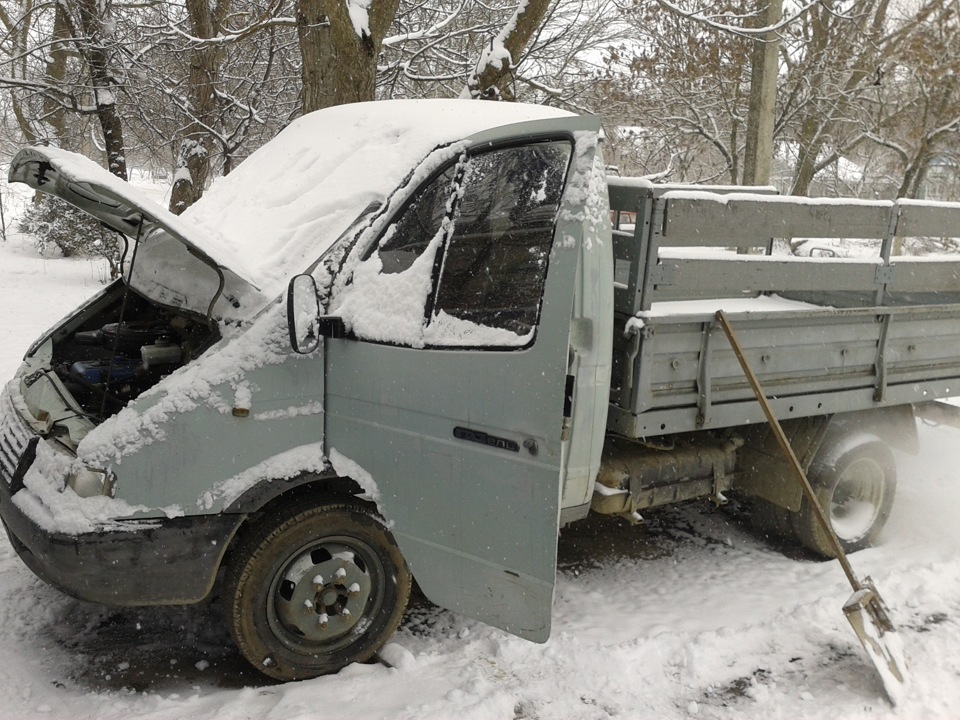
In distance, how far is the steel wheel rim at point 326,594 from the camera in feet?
11.0

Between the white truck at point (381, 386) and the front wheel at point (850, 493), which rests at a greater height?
the white truck at point (381, 386)

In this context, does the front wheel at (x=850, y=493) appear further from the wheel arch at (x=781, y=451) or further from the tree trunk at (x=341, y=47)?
the tree trunk at (x=341, y=47)

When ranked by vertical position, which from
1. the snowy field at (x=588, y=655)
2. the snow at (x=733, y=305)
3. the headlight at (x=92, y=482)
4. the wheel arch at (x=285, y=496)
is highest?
the snow at (x=733, y=305)

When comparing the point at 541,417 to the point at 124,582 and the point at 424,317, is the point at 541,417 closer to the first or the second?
the point at 424,317

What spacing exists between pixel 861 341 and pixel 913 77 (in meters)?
13.4

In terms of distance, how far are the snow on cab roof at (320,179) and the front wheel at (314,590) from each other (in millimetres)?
993

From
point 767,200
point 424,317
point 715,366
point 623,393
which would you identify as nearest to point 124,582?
point 424,317

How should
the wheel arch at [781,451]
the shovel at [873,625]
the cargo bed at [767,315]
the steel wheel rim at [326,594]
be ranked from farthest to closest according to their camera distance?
1. the wheel arch at [781,451]
2. the cargo bed at [767,315]
3. the shovel at [873,625]
4. the steel wheel rim at [326,594]

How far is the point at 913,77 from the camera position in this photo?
1512 centimetres

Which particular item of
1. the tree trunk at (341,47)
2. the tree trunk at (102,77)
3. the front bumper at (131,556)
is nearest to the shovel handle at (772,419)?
the front bumper at (131,556)

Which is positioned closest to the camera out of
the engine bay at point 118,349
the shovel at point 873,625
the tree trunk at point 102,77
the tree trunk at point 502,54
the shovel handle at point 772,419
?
the shovel at point 873,625

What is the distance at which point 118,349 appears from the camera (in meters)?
4.38

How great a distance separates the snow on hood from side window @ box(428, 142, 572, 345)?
298 mm

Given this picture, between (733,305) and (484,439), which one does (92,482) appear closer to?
(484,439)
